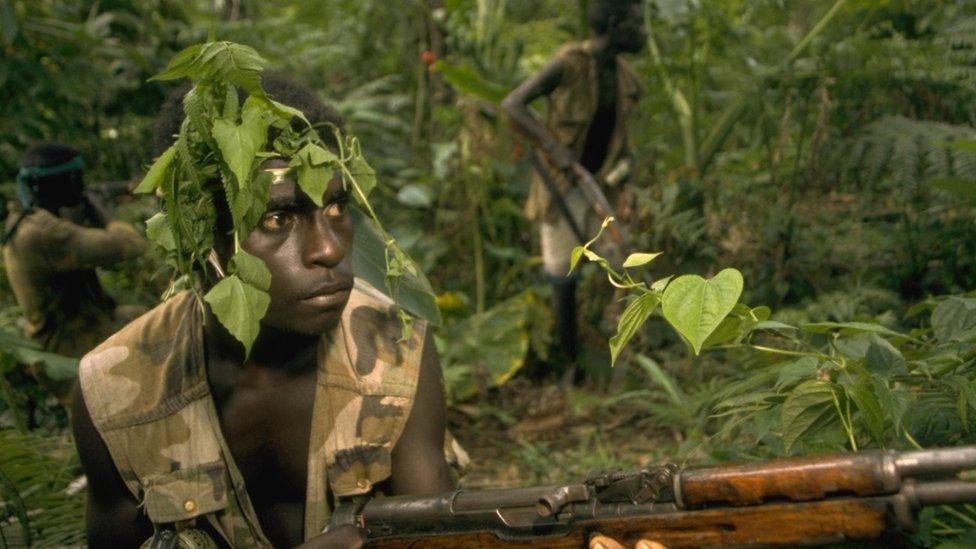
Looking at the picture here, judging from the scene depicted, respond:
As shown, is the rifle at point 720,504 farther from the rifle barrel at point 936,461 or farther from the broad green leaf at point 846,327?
the broad green leaf at point 846,327

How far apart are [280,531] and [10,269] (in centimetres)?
284

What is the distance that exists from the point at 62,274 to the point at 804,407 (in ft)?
12.2

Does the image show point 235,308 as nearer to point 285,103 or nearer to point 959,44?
point 285,103

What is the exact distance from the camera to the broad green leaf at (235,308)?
2.31 meters

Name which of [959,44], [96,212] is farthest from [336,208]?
[959,44]

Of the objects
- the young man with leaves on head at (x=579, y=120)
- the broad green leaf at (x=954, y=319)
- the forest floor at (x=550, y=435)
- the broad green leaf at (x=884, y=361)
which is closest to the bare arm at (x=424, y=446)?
the broad green leaf at (x=884, y=361)

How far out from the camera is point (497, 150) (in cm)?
729

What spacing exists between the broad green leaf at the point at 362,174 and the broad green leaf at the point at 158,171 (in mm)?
419

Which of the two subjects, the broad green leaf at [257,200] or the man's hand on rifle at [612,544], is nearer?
the man's hand on rifle at [612,544]

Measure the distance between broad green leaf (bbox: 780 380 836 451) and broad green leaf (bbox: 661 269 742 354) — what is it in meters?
0.39

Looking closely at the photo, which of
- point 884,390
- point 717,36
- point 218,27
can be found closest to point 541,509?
A: point 884,390

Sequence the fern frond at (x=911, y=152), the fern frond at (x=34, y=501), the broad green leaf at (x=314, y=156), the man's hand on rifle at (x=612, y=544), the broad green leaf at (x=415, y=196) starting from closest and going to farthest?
1. the man's hand on rifle at (x=612, y=544)
2. the broad green leaf at (x=314, y=156)
3. the fern frond at (x=34, y=501)
4. the fern frond at (x=911, y=152)
5. the broad green leaf at (x=415, y=196)

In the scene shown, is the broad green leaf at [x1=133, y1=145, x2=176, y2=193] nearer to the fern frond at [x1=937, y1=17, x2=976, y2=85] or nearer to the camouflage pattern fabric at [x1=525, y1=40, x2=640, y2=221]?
the camouflage pattern fabric at [x1=525, y1=40, x2=640, y2=221]

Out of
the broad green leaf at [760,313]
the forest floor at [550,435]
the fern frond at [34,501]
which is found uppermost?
the broad green leaf at [760,313]
